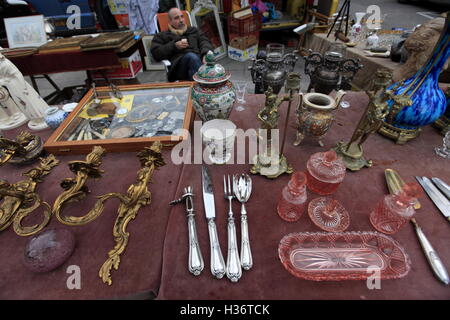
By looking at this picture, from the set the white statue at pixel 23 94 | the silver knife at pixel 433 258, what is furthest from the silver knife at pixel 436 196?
the white statue at pixel 23 94

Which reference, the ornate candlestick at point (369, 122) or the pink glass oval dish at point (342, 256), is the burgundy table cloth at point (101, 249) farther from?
the ornate candlestick at point (369, 122)

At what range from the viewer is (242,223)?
76 cm

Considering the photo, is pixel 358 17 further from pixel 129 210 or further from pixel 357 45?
pixel 129 210

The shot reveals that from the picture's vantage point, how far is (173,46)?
244cm

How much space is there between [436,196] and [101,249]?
4.02 ft

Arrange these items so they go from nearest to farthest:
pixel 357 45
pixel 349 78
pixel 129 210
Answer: pixel 129 210
pixel 349 78
pixel 357 45

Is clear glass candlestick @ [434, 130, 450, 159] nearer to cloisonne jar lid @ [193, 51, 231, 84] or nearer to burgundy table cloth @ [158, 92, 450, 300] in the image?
burgundy table cloth @ [158, 92, 450, 300]

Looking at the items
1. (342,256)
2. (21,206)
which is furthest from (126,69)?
(342,256)

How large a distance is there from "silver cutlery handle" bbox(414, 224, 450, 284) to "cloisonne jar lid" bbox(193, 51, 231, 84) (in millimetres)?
978

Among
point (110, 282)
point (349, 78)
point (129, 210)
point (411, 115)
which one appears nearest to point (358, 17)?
point (349, 78)

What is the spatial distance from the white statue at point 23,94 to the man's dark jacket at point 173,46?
147 cm

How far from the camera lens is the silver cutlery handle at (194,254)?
0.66 m
